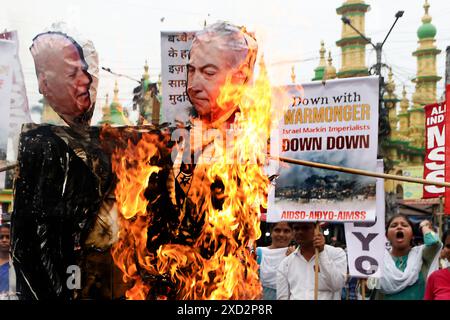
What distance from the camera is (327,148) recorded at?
6.38 metres

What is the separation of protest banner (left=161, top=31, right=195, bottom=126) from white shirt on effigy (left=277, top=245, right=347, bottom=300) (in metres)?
1.46

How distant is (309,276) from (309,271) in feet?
0.13

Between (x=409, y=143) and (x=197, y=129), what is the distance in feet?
118

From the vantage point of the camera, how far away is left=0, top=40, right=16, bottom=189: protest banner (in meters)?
6.22

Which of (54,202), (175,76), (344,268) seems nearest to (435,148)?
(344,268)

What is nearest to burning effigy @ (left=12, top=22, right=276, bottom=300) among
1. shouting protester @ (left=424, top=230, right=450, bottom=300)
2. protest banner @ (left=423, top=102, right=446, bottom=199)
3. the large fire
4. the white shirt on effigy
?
the large fire

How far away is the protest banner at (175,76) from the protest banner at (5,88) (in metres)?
1.39

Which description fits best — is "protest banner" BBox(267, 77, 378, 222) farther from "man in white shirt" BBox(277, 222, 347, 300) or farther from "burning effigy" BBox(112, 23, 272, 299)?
"burning effigy" BBox(112, 23, 272, 299)

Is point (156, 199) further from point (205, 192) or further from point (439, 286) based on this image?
point (439, 286)

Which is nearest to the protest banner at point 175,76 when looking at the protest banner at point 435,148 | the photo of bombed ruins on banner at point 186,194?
the photo of bombed ruins on banner at point 186,194

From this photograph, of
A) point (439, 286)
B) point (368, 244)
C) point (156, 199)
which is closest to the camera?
point (439, 286)

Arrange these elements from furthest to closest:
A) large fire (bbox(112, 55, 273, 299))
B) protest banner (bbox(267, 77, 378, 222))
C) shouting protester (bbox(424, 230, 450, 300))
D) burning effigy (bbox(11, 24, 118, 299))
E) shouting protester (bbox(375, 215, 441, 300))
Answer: protest banner (bbox(267, 77, 378, 222))
shouting protester (bbox(375, 215, 441, 300))
burning effigy (bbox(11, 24, 118, 299))
large fire (bbox(112, 55, 273, 299))
shouting protester (bbox(424, 230, 450, 300))

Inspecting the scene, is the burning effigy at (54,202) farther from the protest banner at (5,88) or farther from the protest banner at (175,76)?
the protest banner at (5,88)

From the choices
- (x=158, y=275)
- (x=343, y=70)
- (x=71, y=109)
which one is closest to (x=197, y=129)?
(x=158, y=275)
